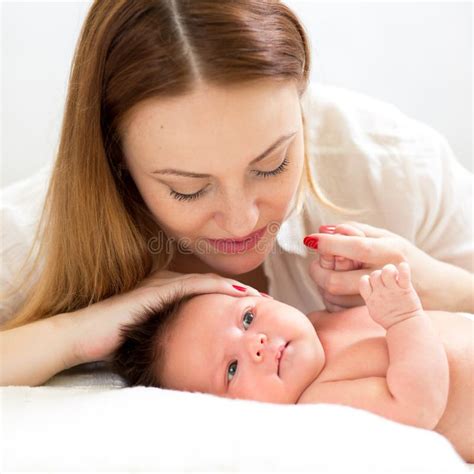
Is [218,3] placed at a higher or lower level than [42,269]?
higher

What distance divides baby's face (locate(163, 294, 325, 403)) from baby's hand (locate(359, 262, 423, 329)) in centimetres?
16

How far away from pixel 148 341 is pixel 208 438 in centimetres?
44

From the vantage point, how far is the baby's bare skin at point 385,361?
1386 millimetres

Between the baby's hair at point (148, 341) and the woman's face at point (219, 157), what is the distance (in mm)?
179

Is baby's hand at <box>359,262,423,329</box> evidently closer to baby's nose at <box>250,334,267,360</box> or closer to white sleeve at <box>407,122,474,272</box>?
baby's nose at <box>250,334,267,360</box>

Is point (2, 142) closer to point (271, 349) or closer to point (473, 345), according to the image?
point (271, 349)

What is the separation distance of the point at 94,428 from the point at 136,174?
0.58 meters

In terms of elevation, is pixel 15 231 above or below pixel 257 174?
below

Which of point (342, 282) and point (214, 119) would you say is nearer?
point (214, 119)

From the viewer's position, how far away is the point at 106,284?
1.71 metres

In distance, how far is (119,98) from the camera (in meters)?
1.49

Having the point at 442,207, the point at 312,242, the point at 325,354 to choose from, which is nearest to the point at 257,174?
the point at 312,242

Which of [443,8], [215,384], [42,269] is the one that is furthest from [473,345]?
[443,8]

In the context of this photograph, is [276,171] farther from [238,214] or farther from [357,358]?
[357,358]
